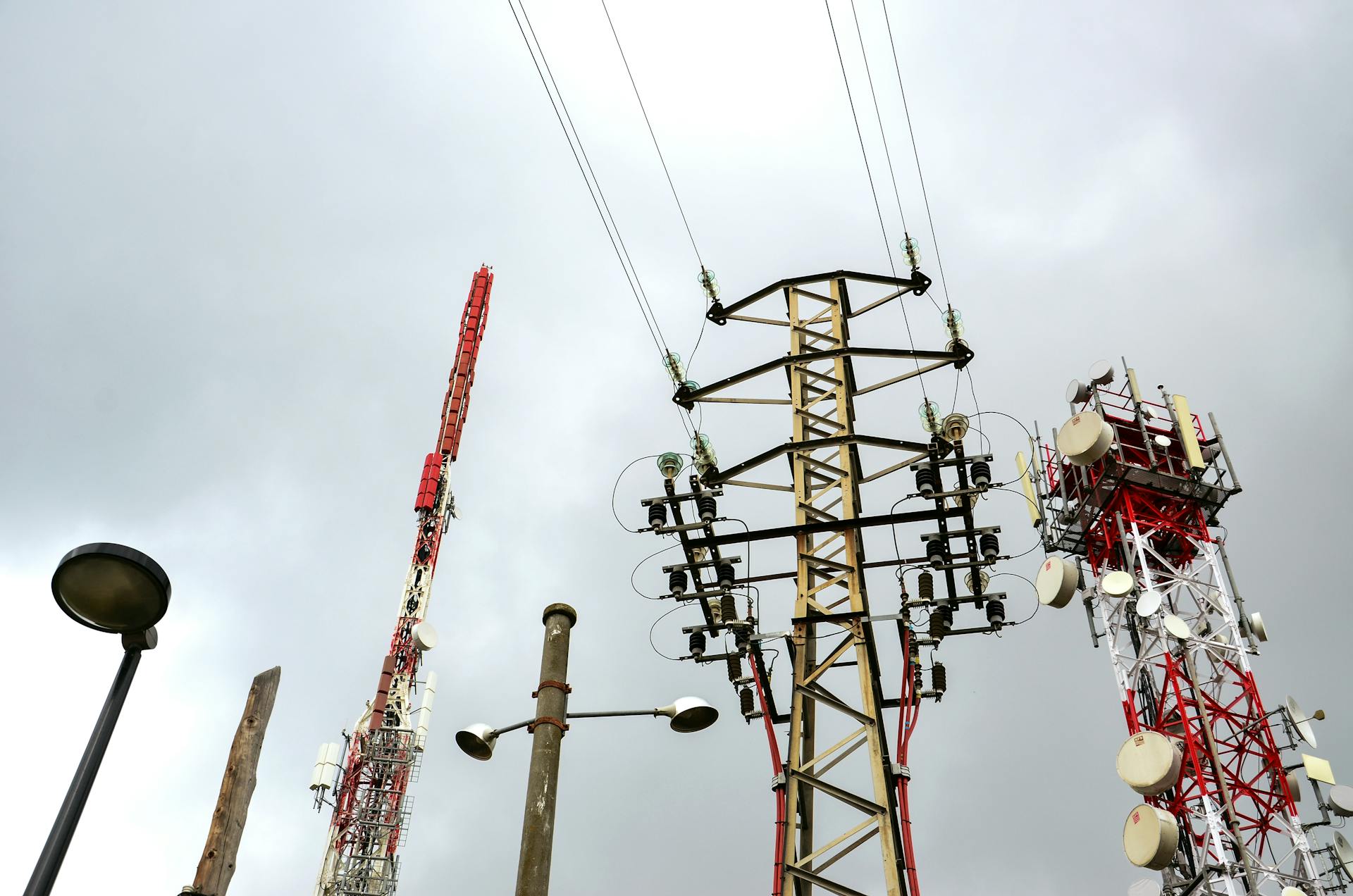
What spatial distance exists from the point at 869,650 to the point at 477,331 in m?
46.4

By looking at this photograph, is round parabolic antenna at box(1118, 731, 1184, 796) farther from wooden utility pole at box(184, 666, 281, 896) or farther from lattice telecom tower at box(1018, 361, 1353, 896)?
wooden utility pole at box(184, 666, 281, 896)

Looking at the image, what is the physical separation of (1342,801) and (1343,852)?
1371 mm

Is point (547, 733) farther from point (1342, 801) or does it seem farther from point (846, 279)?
point (1342, 801)

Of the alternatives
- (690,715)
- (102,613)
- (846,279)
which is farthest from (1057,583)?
(102,613)

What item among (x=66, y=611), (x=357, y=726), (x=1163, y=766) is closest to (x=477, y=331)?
(x=357, y=726)

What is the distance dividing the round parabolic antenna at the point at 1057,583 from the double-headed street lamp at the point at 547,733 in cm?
2201

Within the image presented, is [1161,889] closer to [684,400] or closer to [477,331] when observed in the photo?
[684,400]

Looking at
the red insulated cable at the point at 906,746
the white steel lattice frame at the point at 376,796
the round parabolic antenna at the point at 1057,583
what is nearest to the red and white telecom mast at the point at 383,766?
the white steel lattice frame at the point at 376,796

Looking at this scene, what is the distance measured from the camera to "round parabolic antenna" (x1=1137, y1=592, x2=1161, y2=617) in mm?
26609

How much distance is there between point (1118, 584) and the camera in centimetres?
2722

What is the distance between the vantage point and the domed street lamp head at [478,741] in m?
8.55

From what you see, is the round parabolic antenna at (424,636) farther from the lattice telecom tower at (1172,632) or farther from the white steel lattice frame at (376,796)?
the lattice telecom tower at (1172,632)

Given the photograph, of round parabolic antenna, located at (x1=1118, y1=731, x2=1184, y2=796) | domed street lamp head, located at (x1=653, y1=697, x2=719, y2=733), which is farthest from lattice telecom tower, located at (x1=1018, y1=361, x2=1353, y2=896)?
domed street lamp head, located at (x1=653, y1=697, x2=719, y2=733)

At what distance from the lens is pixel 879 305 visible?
1722 cm
